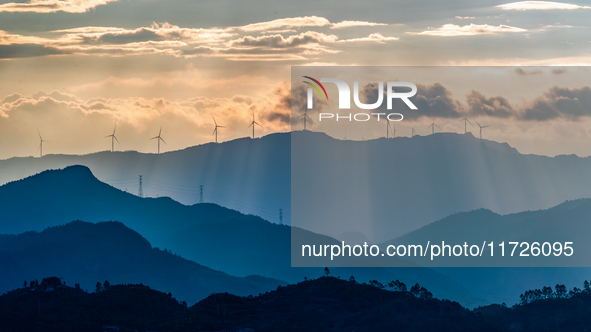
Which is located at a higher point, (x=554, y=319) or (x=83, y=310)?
(x=83, y=310)

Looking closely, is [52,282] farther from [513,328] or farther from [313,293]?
[513,328]

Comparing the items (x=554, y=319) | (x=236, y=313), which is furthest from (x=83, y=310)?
(x=554, y=319)

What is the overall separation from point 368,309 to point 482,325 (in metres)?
30.8

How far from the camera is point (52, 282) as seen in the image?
197 meters

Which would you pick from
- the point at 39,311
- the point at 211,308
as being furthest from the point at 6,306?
the point at 211,308

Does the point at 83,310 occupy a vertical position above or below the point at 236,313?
below

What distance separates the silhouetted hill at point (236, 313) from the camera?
578 ft

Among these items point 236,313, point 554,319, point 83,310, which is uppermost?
point 236,313

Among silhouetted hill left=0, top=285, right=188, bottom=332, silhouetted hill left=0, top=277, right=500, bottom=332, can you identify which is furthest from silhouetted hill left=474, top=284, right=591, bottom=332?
silhouetted hill left=0, top=285, right=188, bottom=332

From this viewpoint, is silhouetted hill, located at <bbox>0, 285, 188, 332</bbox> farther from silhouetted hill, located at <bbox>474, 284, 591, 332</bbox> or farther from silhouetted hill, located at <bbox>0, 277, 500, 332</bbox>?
silhouetted hill, located at <bbox>474, 284, 591, 332</bbox>

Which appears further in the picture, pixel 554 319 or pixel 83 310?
pixel 554 319

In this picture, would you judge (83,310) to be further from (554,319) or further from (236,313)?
(554,319)

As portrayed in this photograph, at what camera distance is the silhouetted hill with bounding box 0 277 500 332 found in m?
176

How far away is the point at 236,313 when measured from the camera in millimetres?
188000
